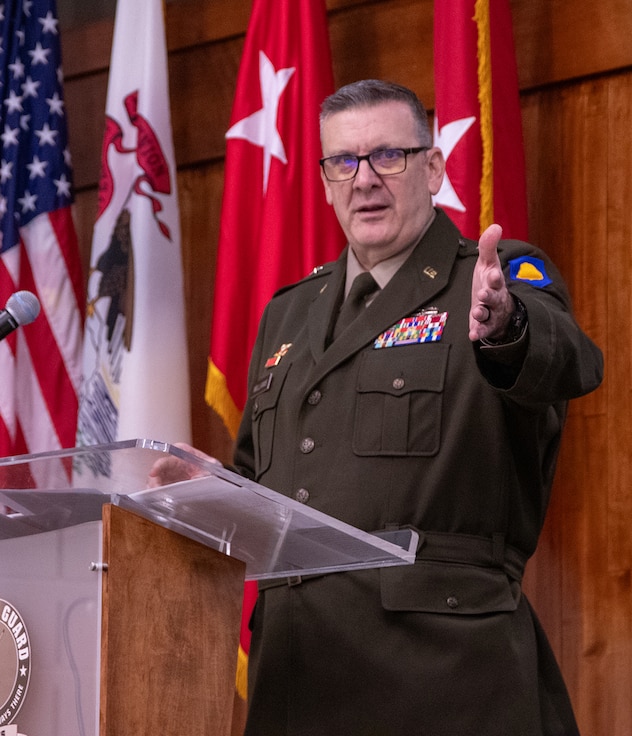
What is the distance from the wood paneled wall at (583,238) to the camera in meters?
2.51

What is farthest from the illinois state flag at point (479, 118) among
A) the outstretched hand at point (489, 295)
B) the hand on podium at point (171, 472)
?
the hand on podium at point (171, 472)

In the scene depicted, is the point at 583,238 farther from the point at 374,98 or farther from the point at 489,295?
the point at 489,295

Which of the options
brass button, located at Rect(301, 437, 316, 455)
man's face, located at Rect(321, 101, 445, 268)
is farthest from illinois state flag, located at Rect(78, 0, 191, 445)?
brass button, located at Rect(301, 437, 316, 455)

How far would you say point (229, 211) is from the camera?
298cm

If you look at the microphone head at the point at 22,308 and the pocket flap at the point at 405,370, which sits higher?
the microphone head at the point at 22,308

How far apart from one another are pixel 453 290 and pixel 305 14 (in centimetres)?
131

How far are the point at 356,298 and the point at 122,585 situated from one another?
0.86 m

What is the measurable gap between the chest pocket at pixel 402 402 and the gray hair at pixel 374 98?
437mm

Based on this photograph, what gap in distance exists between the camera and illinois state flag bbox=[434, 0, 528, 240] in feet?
8.43

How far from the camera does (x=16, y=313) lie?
1421 millimetres

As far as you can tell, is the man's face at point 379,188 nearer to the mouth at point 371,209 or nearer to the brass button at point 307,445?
the mouth at point 371,209

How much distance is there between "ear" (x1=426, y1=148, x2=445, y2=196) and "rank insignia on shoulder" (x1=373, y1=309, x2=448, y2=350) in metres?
0.30

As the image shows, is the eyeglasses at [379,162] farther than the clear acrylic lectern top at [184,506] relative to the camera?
Yes

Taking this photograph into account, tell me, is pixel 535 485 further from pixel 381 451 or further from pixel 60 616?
pixel 60 616
